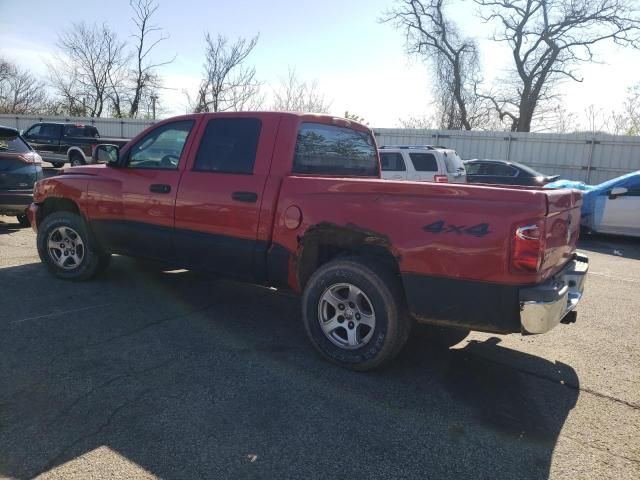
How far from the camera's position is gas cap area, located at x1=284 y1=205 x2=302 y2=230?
3.76 metres

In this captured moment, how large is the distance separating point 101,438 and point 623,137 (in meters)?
19.9

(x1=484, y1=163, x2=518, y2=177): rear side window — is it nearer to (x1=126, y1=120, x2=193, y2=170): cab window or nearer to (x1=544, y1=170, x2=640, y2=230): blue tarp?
(x1=544, y1=170, x2=640, y2=230): blue tarp

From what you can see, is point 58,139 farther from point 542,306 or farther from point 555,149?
point 542,306

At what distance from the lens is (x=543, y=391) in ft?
11.2

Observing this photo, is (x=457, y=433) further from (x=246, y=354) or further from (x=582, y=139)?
(x=582, y=139)

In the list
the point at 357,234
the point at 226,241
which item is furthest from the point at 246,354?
the point at 357,234

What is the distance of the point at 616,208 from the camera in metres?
10.2

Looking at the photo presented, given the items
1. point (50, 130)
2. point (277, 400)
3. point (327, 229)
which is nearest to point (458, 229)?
point (327, 229)

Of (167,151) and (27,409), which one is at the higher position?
(167,151)

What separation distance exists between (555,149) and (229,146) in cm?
1771

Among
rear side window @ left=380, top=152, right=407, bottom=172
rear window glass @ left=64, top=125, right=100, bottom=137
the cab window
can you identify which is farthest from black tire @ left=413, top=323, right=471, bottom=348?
rear window glass @ left=64, top=125, right=100, bottom=137

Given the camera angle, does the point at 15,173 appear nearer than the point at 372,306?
No

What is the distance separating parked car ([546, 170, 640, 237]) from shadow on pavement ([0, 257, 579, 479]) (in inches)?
298

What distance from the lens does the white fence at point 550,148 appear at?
17969 millimetres
